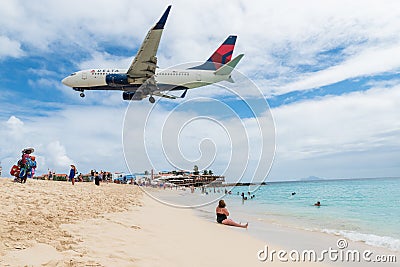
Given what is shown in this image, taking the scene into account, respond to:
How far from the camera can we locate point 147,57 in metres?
22.2

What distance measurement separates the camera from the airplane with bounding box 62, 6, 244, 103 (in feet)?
76.6

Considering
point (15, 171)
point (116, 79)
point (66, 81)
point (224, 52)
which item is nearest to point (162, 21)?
point (116, 79)

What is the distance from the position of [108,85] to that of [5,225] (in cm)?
2118

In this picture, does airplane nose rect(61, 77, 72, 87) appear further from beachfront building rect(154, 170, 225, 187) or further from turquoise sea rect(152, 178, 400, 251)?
beachfront building rect(154, 170, 225, 187)

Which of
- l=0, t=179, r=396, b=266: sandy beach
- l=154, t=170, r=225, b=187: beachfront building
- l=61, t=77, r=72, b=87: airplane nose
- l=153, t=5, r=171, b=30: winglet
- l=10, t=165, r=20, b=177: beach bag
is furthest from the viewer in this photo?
l=154, t=170, r=225, b=187: beachfront building

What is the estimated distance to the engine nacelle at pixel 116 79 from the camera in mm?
24078

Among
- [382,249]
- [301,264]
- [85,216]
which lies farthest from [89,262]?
[382,249]

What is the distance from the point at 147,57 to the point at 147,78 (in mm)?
2597

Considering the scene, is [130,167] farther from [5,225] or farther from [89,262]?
[89,262]

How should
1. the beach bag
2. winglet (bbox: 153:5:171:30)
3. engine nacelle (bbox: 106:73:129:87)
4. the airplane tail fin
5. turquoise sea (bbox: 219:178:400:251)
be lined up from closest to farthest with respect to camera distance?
turquoise sea (bbox: 219:178:400:251)
the beach bag
winglet (bbox: 153:5:171:30)
engine nacelle (bbox: 106:73:129:87)
the airplane tail fin

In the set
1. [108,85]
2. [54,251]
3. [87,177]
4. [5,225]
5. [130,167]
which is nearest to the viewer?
[54,251]

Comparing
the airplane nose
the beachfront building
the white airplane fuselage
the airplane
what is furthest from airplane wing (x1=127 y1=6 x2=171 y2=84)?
the beachfront building

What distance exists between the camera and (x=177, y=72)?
88.4 feet

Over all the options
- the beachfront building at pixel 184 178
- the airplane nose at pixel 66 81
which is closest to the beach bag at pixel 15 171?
the airplane nose at pixel 66 81
